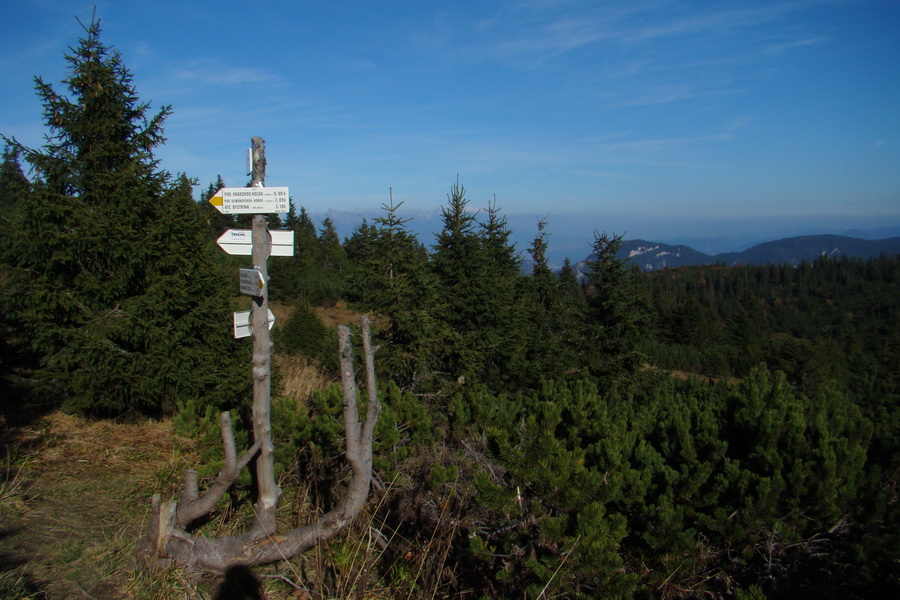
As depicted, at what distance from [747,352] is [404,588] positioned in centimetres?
3755

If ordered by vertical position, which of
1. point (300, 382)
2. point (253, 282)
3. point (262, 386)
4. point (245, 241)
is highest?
point (245, 241)

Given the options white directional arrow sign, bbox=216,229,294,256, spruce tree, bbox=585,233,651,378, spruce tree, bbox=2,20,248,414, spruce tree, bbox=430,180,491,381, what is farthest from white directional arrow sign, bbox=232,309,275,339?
spruce tree, bbox=585,233,651,378

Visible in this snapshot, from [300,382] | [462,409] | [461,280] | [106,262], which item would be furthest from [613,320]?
[106,262]

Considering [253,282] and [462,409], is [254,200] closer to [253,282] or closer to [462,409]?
[253,282]

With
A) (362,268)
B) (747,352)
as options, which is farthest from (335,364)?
(747,352)

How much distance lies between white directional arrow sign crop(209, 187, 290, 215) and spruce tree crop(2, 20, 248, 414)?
3.46 metres

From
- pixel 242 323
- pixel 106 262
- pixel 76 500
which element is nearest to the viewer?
pixel 242 323

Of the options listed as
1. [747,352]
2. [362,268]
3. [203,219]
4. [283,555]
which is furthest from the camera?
[747,352]

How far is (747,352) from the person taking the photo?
3462cm

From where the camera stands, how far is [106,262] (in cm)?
633

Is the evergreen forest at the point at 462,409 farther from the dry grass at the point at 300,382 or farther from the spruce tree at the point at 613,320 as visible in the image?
the dry grass at the point at 300,382

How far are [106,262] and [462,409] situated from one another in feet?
15.8

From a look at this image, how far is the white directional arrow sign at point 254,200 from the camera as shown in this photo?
344 cm

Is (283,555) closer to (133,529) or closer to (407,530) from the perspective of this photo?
(407,530)
